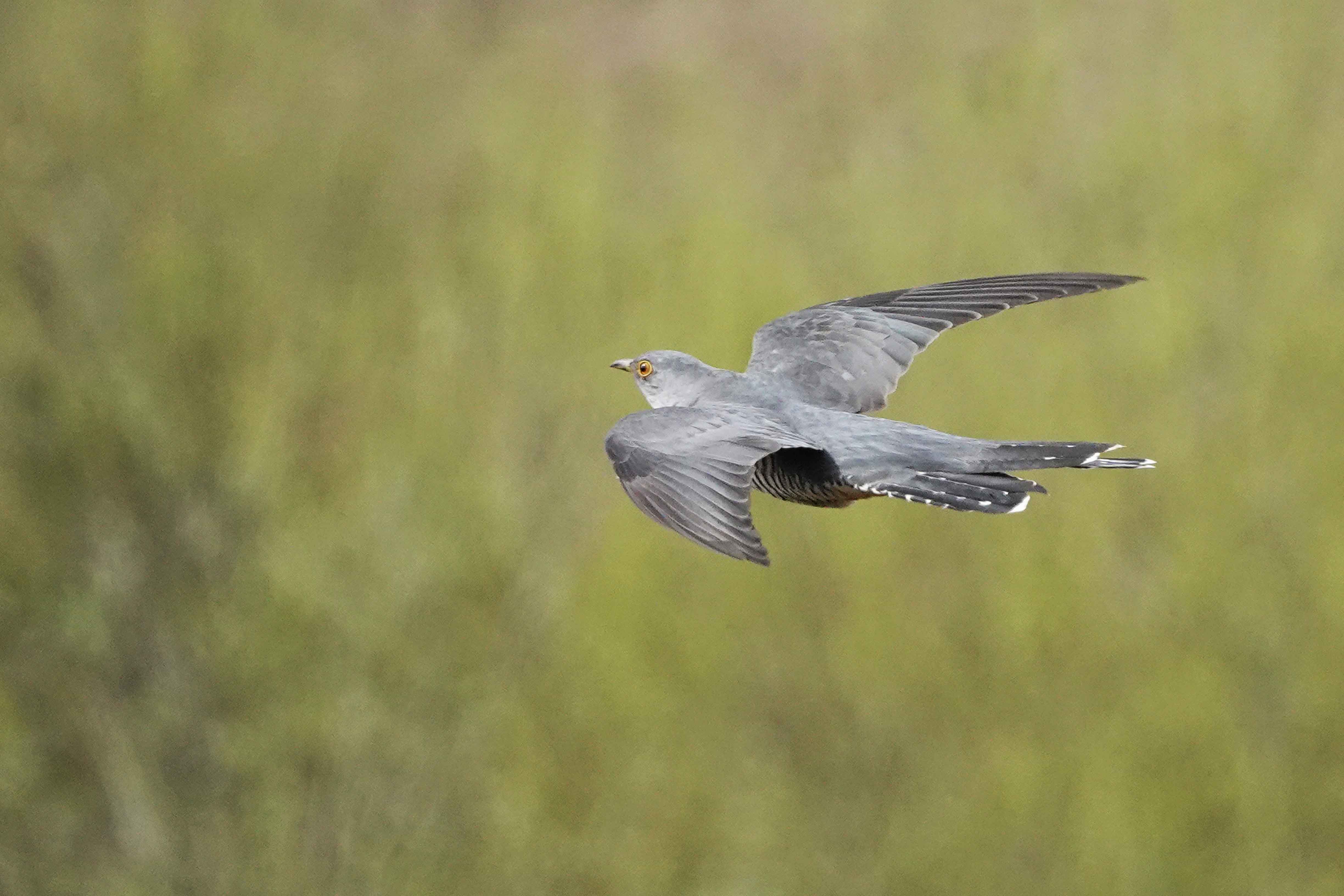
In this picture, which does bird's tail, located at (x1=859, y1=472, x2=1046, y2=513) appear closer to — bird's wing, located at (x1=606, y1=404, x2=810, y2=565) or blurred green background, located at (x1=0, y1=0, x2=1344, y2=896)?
bird's wing, located at (x1=606, y1=404, x2=810, y2=565)

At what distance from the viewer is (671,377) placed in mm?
3654

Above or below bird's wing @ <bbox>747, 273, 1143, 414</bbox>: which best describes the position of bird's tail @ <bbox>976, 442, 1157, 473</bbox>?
below

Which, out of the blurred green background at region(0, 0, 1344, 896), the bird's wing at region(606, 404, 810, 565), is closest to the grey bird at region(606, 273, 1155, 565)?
the bird's wing at region(606, 404, 810, 565)

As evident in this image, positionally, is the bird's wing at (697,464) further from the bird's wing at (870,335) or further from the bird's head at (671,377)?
the bird's wing at (870,335)

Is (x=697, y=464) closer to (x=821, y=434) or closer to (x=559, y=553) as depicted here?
(x=821, y=434)

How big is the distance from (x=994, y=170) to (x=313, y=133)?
582 cm

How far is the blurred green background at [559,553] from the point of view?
31.9 ft

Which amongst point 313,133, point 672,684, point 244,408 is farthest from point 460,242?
point 672,684

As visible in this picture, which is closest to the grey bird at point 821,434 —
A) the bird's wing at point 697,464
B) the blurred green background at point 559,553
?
the bird's wing at point 697,464

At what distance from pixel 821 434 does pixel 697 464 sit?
1.58ft

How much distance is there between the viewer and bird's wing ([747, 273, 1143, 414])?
3.83m

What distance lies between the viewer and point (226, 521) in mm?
10578

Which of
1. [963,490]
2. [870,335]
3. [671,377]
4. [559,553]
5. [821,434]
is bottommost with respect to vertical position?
[559,553]

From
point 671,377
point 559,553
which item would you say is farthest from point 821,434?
point 559,553
